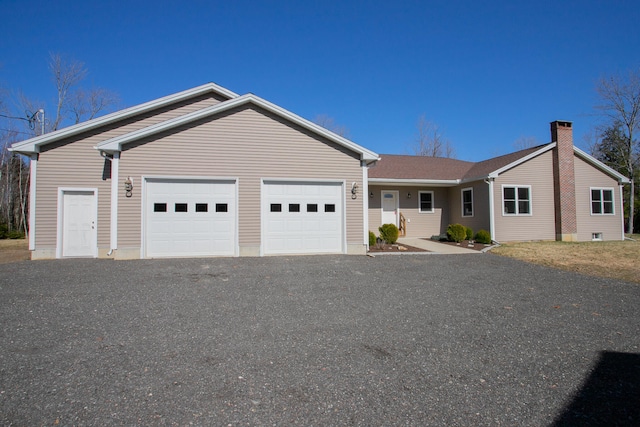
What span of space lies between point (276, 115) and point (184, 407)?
32.8 feet

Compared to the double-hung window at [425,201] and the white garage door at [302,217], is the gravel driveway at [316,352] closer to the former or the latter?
the white garage door at [302,217]

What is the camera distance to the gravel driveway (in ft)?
9.18

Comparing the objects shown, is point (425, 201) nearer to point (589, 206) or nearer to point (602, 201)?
point (589, 206)

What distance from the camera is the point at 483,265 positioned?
10.0 m

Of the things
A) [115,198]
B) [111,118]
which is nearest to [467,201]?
[115,198]

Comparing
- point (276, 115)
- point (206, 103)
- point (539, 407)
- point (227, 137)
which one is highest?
point (206, 103)

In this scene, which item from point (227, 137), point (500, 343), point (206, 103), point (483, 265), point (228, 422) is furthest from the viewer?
point (206, 103)

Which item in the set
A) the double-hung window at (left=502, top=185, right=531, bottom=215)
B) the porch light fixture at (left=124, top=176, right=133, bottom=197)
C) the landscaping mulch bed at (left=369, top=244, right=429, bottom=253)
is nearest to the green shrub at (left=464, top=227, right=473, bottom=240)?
the double-hung window at (left=502, top=185, right=531, bottom=215)

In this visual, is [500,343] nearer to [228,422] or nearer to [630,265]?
[228,422]

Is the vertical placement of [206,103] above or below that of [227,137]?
above

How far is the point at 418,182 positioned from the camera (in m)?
17.1

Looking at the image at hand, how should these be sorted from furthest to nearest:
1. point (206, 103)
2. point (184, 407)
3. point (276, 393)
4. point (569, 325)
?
1. point (206, 103)
2. point (569, 325)
3. point (276, 393)
4. point (184, 407)

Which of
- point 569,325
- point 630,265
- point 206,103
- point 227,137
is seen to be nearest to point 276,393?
point 569,325

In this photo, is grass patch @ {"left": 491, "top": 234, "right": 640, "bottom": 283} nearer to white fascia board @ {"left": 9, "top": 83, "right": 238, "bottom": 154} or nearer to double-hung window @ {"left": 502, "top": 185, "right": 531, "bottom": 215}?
double-hung window @ {"left": 502, "top": 185, "right": 531, "bottom": 215}
